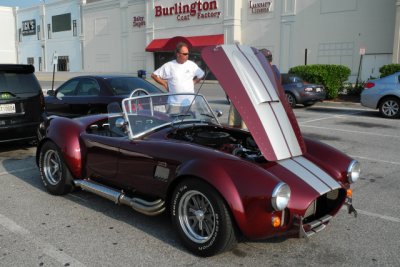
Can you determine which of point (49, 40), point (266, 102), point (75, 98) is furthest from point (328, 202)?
point (49, 40)

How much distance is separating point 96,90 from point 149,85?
1057mm

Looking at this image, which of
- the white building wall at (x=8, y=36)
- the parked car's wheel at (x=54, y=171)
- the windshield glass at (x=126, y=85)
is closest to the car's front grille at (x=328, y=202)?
the parked car's wheel at (x=54, y=171)

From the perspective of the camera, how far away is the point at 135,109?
14.3 ft

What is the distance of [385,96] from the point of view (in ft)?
40.2

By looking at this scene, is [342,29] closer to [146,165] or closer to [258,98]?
[258,98]

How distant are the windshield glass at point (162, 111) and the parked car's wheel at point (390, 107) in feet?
29.9

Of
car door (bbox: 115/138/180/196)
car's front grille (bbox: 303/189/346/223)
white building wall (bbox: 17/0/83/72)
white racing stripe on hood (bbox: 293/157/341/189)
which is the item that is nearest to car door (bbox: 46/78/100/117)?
car door (bbox: 115/138/180/196)

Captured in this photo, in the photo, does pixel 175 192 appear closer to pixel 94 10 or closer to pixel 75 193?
pixel 75 193

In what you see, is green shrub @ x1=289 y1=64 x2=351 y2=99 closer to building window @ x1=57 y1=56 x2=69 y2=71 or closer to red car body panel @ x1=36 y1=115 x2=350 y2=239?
red car body panel @ x1=36 y1=115 x2=350 y2=239

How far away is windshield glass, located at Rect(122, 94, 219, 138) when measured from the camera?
4.25 metres

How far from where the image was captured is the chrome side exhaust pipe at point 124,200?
3715 millimetres

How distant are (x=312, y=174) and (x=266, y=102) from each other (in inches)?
30.6

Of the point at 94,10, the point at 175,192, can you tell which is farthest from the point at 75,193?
the point at 94,10

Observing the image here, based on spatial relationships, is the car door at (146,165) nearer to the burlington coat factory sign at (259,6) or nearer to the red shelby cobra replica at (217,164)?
the red shelby cobra replica at (217,164)
